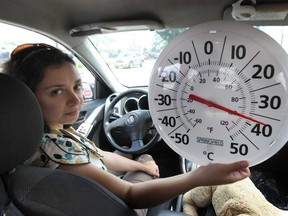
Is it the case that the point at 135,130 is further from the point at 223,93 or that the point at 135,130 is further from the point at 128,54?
the point at 223,93

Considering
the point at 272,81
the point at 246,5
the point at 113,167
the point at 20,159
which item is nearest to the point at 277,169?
the point at 113,167

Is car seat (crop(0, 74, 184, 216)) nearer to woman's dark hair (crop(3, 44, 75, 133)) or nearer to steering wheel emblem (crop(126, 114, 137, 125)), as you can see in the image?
woman's dark hair (crop(3, 44, 75, 133))

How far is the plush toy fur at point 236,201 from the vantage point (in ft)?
4.34

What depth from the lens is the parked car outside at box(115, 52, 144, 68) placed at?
2.27 metres

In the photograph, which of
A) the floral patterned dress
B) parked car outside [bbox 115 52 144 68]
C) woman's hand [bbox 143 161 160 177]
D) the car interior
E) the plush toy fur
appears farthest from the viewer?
parked car outside [bbox 115 52 144 68]

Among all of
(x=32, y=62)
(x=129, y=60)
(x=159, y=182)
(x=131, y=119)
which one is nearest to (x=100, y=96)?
(x=129, y=60)

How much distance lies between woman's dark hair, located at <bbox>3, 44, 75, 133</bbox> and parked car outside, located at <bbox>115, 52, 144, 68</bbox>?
3.54 feet

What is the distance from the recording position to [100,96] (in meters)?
2.62

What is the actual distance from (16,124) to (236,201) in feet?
3.09

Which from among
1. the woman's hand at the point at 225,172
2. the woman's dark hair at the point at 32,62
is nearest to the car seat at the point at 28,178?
the woman's dark hair at the point at 32,62

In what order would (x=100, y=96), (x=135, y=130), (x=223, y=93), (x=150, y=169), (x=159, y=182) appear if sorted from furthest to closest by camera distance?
(x=100, y=96), (x=135, y=130), (x=150, y=169), (x=159, y=182), (x=223, y=93)

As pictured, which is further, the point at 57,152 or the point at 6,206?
the point at 57,152

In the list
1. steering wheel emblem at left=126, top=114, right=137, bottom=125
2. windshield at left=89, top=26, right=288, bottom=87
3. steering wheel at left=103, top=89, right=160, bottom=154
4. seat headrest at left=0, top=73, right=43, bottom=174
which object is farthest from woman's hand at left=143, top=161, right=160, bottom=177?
seat headrest at left=0, top=73, right=43, bottom=174

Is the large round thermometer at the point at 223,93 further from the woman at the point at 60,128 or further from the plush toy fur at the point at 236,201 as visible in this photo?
the plush toy fur at the point at 236,201
